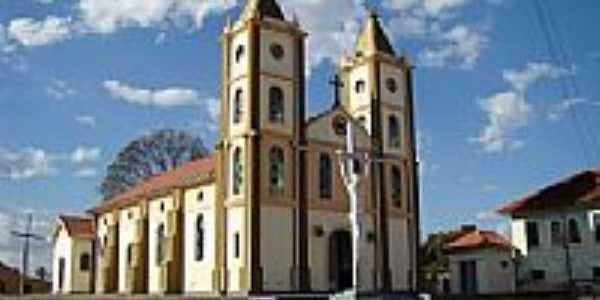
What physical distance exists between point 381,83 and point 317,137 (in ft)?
21.8

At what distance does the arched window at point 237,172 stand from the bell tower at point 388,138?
338 inches

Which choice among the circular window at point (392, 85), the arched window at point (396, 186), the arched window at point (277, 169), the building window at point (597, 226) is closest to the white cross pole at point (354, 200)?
the arched window at point (277, 169)

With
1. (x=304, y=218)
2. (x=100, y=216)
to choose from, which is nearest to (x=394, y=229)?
(x=304, y=218)

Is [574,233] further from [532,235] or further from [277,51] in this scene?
[277,51]

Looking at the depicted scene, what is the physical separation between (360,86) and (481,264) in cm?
1301

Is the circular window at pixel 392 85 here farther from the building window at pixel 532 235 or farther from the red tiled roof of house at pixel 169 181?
the building window at pixel 532 235

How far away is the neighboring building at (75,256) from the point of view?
2392 inches

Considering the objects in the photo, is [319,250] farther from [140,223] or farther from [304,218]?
[140,223]

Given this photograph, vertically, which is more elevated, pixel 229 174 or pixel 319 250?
pixel 229 174

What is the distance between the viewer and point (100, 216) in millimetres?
59375

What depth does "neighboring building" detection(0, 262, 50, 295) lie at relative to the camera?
79.9 m

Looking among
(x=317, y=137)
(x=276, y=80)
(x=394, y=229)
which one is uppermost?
(x=276, y=80)

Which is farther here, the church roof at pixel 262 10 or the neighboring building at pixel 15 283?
the neighboring building at pixel 15 283

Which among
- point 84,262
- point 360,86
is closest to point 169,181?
point 360,86
